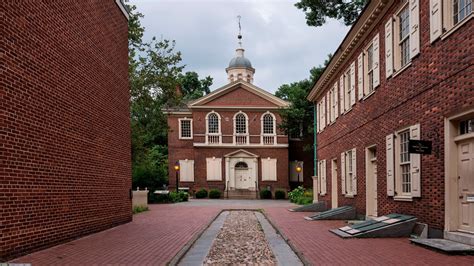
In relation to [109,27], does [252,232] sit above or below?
below

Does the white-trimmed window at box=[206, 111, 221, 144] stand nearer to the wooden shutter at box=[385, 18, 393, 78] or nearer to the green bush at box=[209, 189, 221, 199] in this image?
the green bush at box=[209, 189, 221, 199]

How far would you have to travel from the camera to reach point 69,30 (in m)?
10.5

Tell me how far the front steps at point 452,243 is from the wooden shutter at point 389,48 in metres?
4.70

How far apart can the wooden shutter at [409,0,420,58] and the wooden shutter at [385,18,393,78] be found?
4.43 feet

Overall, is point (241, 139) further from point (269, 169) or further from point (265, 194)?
point (265, 194)

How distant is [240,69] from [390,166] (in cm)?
4750

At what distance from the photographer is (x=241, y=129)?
42719 millimetres

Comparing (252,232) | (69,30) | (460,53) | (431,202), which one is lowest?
(252,232)

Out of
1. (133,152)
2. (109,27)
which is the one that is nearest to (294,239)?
(109,27)

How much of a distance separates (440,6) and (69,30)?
775 centimetres

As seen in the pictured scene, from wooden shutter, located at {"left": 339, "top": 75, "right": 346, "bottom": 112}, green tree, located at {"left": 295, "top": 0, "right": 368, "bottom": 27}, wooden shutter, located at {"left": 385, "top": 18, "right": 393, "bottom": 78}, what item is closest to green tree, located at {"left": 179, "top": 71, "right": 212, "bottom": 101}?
green tree, located at {"left": 295, "top": 0, "right": 368, "bottom": 27}

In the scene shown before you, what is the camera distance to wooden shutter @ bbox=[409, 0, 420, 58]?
1002 centimetres

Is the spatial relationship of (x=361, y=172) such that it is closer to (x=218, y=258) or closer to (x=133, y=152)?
(x=218, y=258)

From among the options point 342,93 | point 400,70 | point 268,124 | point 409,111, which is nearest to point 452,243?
point 409,111
